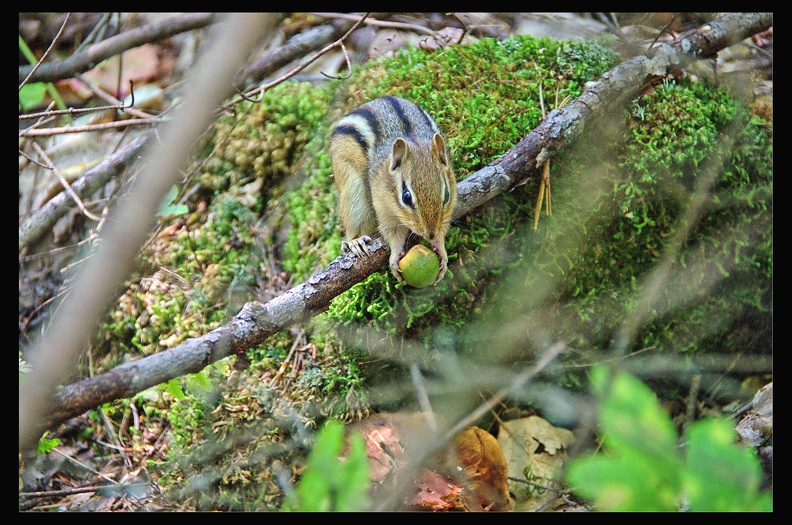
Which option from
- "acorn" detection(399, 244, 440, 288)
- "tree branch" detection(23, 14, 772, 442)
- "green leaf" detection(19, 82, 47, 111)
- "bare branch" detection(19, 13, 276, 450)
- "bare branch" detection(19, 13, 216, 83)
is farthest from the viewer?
"bare branch" detection(19, 13, 216, 83)

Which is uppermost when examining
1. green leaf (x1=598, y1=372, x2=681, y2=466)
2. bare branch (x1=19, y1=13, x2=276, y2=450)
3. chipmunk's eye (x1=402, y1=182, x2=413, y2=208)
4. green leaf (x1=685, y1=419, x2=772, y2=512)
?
bare branch (x1=19, y1=13, x2=276, y2=450)

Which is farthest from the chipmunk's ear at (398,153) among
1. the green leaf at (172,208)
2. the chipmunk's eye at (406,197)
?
the green leaf at (172,208)

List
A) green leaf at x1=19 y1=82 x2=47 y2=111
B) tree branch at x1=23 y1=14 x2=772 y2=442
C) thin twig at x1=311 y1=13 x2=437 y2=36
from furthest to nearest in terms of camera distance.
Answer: thin twig at x1=311 y1=13 x2=437 y2=36 < green leaf at x1=19 y1=82 x2=47 y2=111 < tree branch at x1=23 y1=14 x2=772 y2=442

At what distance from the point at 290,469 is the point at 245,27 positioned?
5.41 ft

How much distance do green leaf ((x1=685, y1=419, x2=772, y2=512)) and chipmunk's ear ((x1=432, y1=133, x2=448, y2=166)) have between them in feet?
4.25

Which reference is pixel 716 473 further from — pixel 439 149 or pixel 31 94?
pixel 31 94

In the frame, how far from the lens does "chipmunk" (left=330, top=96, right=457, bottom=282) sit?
5.99 feet

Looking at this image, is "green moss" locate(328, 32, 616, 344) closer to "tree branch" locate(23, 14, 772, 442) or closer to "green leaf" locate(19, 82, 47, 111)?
"tree branch" locate(23, 14, 772, 442)

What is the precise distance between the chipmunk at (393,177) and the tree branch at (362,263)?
4.2 inches

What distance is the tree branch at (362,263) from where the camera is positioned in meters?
1.23

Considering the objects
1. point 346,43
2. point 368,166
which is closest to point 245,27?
point 368,166

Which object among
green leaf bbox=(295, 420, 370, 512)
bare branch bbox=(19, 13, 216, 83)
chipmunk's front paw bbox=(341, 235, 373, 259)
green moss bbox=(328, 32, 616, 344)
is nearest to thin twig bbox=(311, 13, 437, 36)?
green moss bbox=(328, 32, 616, 344)
